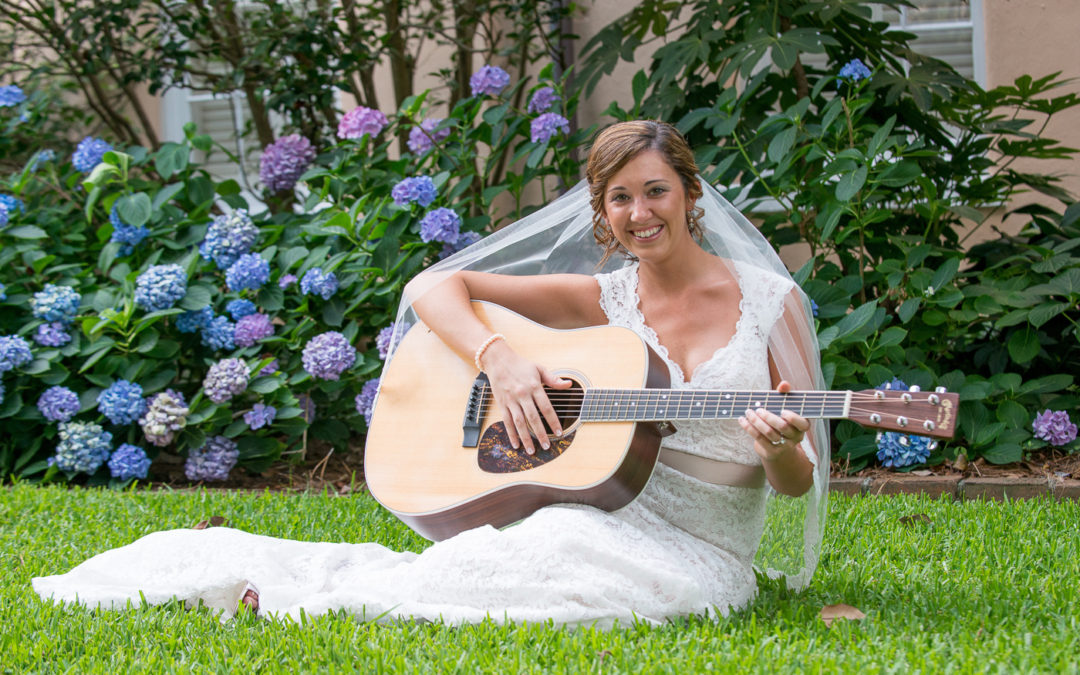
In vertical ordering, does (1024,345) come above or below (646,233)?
below

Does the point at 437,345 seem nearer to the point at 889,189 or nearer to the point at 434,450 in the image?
the point at 434,450

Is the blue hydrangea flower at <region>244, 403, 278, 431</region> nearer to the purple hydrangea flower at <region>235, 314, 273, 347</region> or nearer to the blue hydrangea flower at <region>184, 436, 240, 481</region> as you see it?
the blue hydrangea flower at <region>184, 436, 240, 481</region>

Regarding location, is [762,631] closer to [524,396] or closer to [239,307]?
[524,396]

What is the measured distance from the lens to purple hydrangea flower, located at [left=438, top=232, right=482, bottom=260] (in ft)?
14.4

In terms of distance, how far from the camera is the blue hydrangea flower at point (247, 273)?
4.33 meters

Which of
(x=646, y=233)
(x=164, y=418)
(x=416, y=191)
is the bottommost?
(x=164, y=418)

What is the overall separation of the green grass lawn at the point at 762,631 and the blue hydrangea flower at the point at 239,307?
4.75 feet

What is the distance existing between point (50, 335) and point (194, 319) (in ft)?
1.97

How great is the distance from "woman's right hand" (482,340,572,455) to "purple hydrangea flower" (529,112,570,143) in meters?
2.03

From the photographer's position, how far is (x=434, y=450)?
2678 mm

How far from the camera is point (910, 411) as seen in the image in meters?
2.01

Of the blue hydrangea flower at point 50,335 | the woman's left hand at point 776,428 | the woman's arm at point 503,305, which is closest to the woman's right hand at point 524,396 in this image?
the woman's arm at point 503,305

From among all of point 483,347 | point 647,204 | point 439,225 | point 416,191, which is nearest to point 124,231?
point 416,191

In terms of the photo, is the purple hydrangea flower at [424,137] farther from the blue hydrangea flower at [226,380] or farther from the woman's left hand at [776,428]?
the woman's left hand at [776,428]
